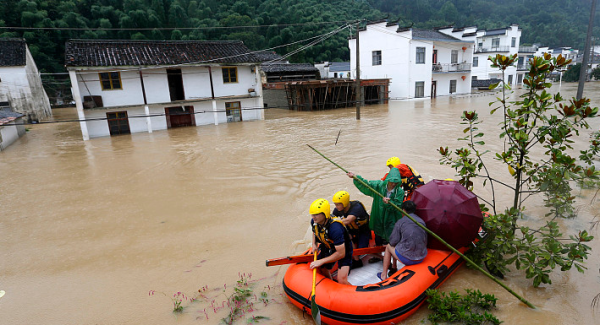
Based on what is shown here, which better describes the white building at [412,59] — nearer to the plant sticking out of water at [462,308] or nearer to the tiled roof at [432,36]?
the tiled roof at [432,36]

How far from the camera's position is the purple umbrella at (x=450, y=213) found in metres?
4.39

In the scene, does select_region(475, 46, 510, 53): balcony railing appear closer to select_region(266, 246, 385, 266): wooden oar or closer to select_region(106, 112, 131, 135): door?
select_region(106, 112, 131, 135): door

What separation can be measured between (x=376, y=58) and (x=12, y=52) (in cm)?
2928

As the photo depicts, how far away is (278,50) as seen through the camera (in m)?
45.3

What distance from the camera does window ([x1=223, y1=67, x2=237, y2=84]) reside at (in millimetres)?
22495

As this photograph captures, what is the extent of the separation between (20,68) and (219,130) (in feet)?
56.3

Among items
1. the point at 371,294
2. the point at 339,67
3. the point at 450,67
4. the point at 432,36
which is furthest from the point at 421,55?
the point at 371,294

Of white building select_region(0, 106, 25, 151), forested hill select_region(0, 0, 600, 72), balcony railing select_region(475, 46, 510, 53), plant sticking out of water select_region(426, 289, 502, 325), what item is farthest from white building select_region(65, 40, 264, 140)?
balcony railing select_region(475, 46, 510, 53)

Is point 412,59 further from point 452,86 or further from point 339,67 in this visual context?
point 339,67

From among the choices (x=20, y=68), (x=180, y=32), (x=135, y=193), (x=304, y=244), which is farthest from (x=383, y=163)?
(x=180, y=32)

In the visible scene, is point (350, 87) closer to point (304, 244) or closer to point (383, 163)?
point (383, 163)

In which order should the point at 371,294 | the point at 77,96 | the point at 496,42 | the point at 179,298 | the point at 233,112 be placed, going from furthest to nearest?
the point at 496,42, the point at 233,112, the point at 77,96, the point at 179,298, the point at 371,294

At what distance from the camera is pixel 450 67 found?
3450cm

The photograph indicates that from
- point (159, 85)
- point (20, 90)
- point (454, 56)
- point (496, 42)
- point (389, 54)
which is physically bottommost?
point (159, 85)
